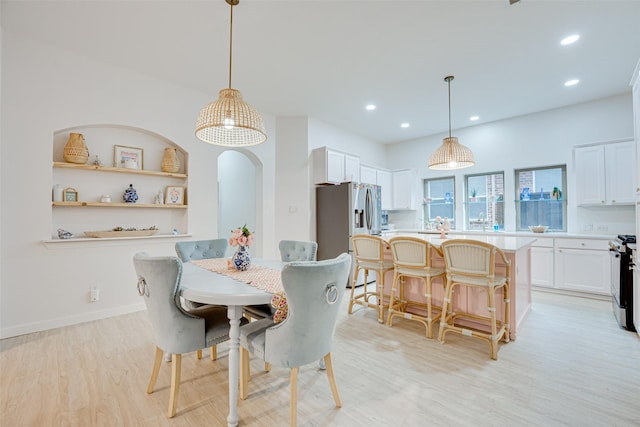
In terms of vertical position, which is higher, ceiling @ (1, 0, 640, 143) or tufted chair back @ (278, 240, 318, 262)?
ceiling @ (1, 0, 640, 143)

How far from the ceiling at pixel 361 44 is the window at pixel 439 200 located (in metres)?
2.06

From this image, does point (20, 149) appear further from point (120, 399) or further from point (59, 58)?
point (120, 399)

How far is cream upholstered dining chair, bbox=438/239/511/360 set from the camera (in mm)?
2381

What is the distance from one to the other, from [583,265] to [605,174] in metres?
1.37

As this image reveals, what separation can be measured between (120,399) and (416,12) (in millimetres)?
3777

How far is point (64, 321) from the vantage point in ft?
9.96

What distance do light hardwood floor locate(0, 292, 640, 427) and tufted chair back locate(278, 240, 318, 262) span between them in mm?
871

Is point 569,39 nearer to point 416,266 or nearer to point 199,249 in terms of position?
point 416,266

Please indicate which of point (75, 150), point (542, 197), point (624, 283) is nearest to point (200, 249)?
point (75, 150)

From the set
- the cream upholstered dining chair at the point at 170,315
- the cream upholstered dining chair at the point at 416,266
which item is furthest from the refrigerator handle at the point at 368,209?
the cream upholstered dining chair at the point at 170,315

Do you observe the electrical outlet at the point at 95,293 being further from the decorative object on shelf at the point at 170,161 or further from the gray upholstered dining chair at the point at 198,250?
the decorative object on shelf at the point at 170,161

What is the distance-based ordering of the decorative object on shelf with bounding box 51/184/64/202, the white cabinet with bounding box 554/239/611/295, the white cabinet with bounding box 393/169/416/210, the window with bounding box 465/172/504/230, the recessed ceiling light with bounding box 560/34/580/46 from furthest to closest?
the white cabinet with bounding box 393/169/416/210
the window with bounding box 465/172/504/230
the white cabinet with bounding box 554/239/611/295
the decorative object on shelf with bounding box 51/184/64/202
the recessed ceiling light with bounding box 560/34/580/46

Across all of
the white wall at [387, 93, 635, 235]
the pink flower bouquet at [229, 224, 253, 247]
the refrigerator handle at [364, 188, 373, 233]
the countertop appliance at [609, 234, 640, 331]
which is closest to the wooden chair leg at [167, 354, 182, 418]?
the pink flower bouquet at [229, 224, 253, 247]

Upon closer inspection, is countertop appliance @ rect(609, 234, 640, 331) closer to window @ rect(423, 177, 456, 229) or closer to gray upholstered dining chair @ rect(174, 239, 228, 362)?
window @ rect(423, 177, 456, 229)
